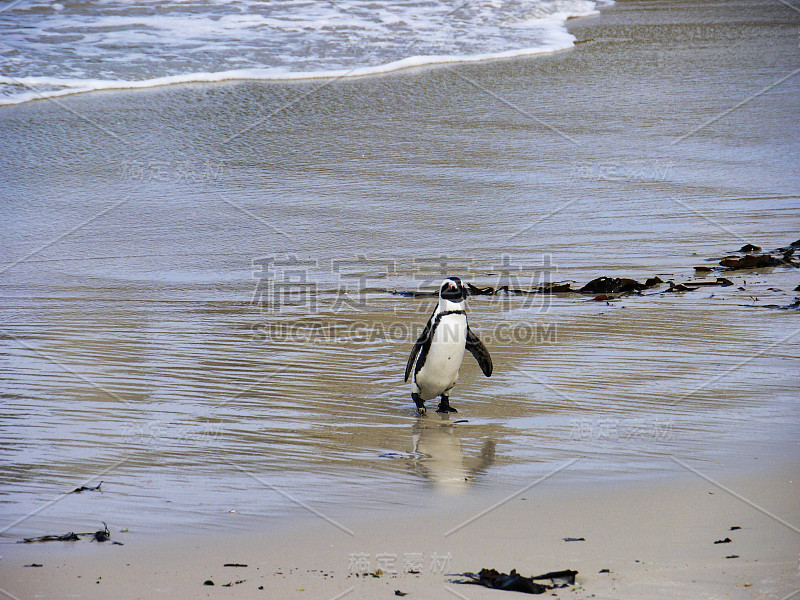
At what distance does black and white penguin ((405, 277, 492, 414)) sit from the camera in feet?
14.0

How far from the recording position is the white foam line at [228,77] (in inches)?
437

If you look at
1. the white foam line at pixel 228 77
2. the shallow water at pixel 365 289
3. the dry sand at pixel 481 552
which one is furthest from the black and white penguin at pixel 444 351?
the white foam line at pixel 228 77

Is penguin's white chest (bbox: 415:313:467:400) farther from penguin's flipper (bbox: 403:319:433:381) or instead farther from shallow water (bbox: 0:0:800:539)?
shallow water (bbox: 0:0:800:539)

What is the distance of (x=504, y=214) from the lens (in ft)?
25.2

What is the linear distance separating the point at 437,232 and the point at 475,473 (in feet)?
13.7

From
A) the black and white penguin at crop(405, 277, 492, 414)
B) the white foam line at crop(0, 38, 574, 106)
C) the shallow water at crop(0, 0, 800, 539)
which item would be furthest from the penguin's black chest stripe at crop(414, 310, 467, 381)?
the white foam line at crop(0, 38, 574, 106)

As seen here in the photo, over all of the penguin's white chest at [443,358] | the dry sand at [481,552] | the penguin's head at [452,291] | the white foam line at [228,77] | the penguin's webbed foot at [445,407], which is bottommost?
the dry sand at [481,552]

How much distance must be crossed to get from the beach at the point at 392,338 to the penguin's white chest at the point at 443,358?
0.18 metres

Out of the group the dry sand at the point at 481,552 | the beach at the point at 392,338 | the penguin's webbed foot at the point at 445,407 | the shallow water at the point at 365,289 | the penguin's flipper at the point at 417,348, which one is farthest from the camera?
the penguin's flipper at the point at 417,348

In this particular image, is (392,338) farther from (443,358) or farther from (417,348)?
(443,358)

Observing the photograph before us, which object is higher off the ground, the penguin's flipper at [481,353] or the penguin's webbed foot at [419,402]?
the penguin's flipper at [481,353]

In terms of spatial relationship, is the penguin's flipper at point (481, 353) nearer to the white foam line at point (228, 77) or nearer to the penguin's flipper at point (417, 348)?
the penguin's flipper at point (417, 348)

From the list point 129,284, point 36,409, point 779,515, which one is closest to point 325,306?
point 129,284

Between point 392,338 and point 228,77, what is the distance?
7796mm
